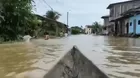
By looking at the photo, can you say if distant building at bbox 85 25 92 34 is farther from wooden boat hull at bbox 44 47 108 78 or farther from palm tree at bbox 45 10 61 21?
wooden boat hull at bbox 44 47 108 78

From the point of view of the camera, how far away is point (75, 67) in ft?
16.1

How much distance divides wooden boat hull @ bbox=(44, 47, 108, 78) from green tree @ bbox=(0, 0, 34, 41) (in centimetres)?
1623

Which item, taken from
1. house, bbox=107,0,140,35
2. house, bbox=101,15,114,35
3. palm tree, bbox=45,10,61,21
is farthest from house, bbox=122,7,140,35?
palm tree, bbox=45,10,61,21

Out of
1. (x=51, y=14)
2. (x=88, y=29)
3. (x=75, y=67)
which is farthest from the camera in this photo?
(x=88, y=29)

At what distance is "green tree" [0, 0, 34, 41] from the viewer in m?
21.1

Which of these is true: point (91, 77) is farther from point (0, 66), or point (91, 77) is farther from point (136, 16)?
point (136, 16)

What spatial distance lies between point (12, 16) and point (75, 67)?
1733 centimetres

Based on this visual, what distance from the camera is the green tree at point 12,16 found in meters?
21.1

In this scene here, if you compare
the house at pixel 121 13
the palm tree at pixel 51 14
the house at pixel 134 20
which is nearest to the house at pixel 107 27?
the house at pixel 121 13

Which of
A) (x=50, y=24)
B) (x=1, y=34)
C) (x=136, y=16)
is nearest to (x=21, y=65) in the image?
(x=1, y=34)

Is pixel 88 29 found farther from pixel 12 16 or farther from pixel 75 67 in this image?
pixel 75 67

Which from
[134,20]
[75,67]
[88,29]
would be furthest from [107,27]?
[75,67]

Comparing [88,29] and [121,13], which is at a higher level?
[121,13]

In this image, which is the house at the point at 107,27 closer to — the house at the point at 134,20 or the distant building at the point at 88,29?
the house at the point at 134,20
